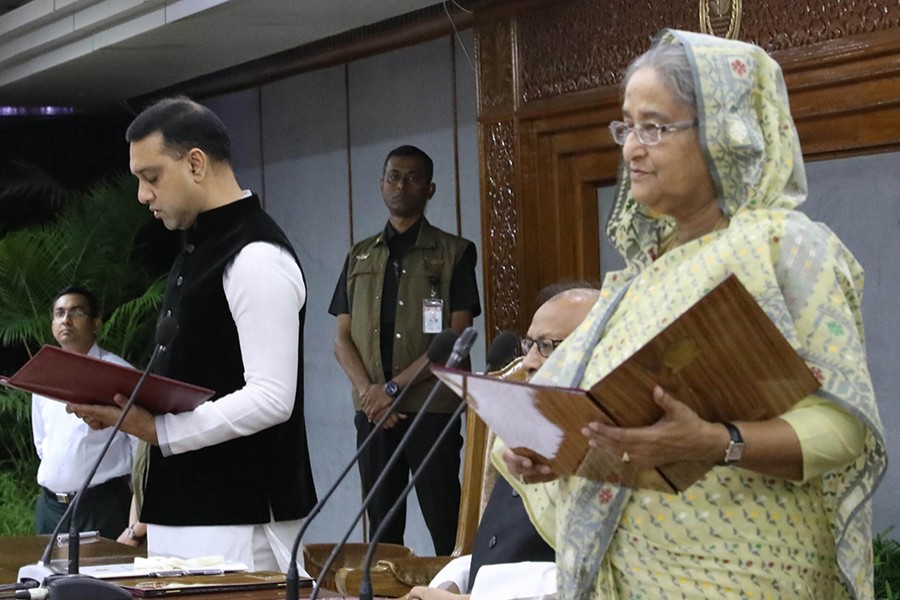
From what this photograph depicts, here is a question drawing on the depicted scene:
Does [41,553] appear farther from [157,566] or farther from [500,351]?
[500,351]

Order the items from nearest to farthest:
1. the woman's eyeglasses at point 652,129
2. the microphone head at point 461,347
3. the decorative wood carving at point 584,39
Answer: the woman's eyeglasses at point 652,129, the microphone head at point 461,347, the decorative wood carving at point 584,39

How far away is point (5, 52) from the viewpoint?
269 inches

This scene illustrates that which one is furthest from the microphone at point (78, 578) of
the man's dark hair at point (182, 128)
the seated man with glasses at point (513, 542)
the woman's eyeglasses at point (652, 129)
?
the woman's eyeglasses at point (652, 129)

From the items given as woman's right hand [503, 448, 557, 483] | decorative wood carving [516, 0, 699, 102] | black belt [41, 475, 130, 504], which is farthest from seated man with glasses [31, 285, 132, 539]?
woman's right hand [503, 448, 557, 483]

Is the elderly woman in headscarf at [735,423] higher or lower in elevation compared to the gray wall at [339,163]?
lower

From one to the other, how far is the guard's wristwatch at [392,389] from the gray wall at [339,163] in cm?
76

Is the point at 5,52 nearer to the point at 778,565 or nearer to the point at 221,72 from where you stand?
the point at 221,72

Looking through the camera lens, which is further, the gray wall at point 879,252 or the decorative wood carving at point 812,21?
the gray wall at point 879,252

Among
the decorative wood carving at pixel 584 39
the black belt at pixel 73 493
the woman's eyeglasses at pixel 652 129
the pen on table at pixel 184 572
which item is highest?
the decorative wood carving at pixel 584 39

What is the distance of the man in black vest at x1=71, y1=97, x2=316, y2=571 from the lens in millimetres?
2662

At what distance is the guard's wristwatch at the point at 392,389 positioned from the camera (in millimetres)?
4988

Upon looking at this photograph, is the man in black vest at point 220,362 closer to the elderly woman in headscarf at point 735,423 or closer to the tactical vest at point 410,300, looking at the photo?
the elderly woman in headscarf at point 735,423

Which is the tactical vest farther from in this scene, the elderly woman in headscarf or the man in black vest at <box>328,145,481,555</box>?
the elderly woman in headscarf

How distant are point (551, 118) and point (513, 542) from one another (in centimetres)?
289
